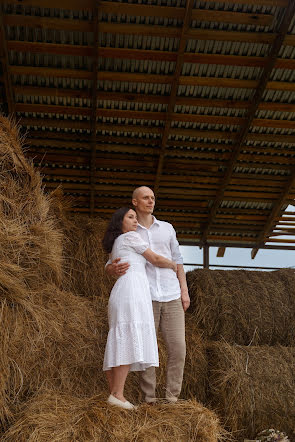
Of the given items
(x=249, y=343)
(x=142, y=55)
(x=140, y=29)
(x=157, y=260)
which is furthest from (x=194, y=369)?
(x=140, y=29)

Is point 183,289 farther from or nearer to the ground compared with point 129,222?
nearer to the ground

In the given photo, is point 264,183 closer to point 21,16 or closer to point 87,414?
point 21,16

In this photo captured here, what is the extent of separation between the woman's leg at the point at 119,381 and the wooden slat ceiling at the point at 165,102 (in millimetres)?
2275

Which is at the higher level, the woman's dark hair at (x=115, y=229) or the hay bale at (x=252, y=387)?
the woman's dark hair at (x=115, y=229)

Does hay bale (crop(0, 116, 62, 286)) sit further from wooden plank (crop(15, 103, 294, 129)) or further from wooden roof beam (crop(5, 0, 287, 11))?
wooden plank (crop(15, 103, 294, 129))

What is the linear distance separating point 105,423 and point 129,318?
63 centimetres

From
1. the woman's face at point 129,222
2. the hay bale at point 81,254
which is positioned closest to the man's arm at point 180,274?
the woman's face at point 129,222

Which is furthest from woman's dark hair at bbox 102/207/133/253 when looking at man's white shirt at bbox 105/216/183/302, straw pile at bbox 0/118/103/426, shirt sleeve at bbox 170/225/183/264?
shirt sleeve at bbox 170/225/183/264

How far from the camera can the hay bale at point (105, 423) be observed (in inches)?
106

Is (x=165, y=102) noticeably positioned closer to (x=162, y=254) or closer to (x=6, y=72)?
(x=6, y=72)

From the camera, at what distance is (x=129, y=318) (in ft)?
10.5

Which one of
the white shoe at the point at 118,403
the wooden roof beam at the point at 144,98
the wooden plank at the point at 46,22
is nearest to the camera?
the white shoe at the point at 118,403

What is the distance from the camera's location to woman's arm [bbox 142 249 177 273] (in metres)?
3.51

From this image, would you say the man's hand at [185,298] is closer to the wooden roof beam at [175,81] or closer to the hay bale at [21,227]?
the hay bale at [21,227]
